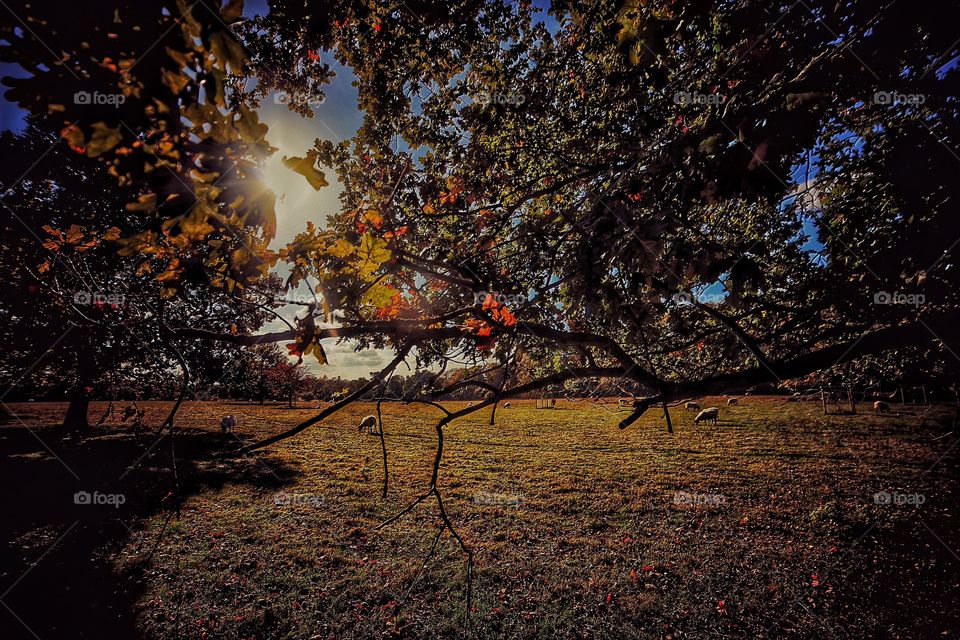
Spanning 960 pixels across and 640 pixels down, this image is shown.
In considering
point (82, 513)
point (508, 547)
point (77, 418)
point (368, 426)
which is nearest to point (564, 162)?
point (508, 547)

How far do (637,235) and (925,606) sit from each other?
8.63 m

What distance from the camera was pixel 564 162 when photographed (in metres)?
3.92

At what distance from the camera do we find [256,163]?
135 cm

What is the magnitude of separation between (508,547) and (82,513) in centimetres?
1231

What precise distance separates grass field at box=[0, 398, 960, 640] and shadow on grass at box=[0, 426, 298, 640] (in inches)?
2.2

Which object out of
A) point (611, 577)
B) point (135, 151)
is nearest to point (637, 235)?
point (135, 151)

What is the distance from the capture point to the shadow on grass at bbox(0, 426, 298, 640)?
18.4 ft

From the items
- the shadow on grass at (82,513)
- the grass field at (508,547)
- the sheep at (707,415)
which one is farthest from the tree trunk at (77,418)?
the sheep at (707,415)

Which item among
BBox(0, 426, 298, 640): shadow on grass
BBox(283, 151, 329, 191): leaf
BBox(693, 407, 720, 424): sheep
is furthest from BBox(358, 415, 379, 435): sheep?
BBox(283, 151, 329, 191): leaf

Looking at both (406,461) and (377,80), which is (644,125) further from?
(406,461)

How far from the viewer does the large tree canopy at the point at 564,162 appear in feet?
4.35

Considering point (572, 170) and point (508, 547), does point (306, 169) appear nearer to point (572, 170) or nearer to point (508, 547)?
point (572, 170)

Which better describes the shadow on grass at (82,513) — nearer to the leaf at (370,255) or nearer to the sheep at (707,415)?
the leaf at (370,255)

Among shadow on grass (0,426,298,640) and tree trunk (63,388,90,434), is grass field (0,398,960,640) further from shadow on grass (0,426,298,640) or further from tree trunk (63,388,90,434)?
tree trunk (63,388,90,434)
